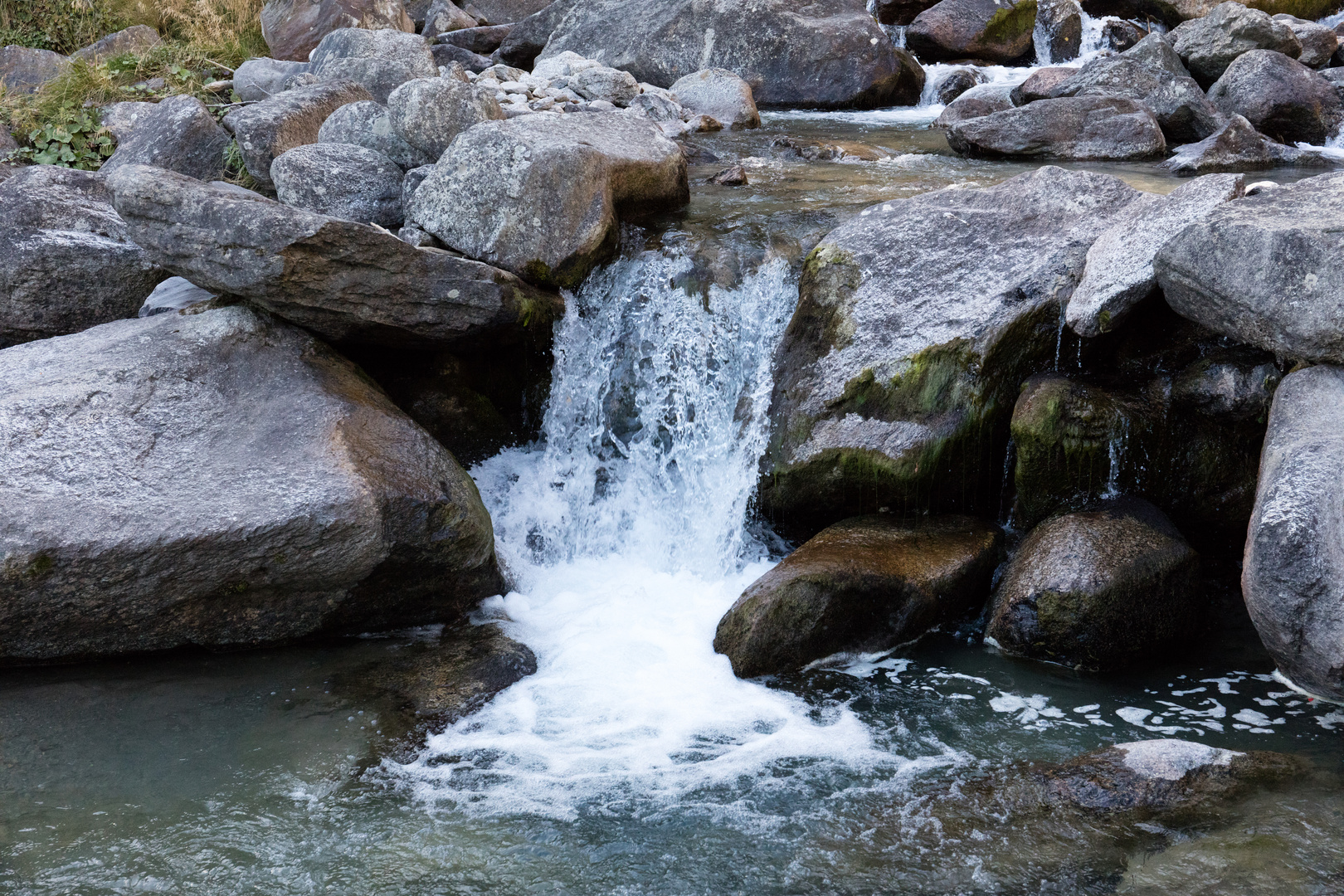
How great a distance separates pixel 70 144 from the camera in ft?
27.1

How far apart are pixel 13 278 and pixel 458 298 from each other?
106 inches

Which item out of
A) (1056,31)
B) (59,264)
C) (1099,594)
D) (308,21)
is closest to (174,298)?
(59,264)

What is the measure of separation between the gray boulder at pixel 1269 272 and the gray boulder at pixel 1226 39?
7.98 meters

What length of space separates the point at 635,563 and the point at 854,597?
152 centimetres

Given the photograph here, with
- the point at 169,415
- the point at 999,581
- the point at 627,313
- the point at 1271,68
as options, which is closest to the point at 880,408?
the point at 999,581

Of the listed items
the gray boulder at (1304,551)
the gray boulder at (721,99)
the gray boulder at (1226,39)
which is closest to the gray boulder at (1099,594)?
the gray boulder at (1304,551)

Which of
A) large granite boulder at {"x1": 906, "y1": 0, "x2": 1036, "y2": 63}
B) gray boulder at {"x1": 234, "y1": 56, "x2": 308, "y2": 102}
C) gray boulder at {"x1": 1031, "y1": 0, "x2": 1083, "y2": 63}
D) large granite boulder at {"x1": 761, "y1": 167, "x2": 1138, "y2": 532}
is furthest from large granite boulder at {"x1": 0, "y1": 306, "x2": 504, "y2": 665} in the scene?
gray boulder at {"x1": 1031, "y1": 0, "x2": 1083, "y2": 63}

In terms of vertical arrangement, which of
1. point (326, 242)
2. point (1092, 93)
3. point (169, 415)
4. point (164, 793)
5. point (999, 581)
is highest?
Answer: point (1092, 93)

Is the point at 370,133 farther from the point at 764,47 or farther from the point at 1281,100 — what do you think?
the point at 1281,100

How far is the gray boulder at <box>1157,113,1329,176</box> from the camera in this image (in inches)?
346

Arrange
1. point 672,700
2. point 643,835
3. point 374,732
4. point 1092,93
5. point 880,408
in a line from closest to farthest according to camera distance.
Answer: point 643,835
point 374,732
point 672,700
point 880,408
point 1092,93

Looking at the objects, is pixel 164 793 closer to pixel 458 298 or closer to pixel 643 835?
pixel 643 835

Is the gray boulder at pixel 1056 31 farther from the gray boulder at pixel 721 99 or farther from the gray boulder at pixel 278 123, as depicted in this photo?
the gray boulder at pixel 278 123

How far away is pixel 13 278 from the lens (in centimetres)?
598
